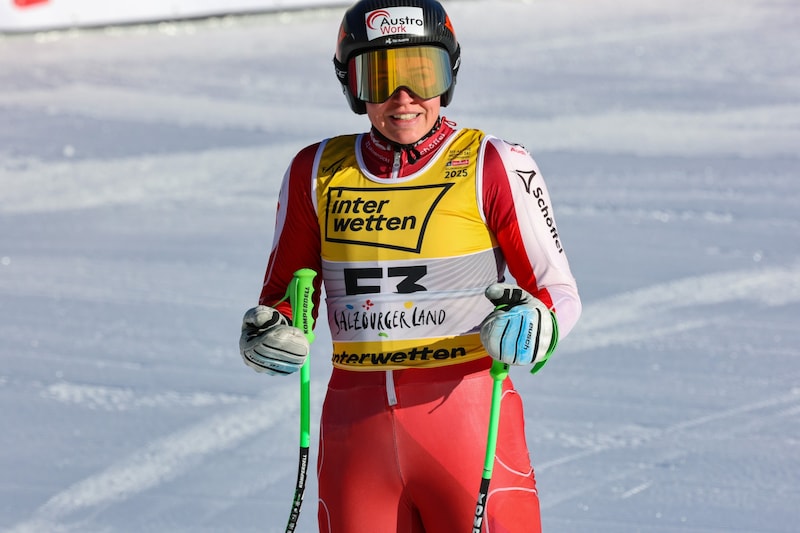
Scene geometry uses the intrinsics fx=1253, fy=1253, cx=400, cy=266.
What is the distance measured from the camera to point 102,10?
11.0m

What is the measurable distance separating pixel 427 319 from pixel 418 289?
8 cm

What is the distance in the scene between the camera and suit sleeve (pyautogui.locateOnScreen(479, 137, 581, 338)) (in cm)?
314

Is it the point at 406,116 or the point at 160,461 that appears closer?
the point at 406,116

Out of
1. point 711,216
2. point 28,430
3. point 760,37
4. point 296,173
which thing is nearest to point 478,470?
point 296,173

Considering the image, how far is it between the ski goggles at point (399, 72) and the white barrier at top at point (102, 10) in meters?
8.14

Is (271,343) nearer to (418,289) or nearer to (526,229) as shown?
(418,289)

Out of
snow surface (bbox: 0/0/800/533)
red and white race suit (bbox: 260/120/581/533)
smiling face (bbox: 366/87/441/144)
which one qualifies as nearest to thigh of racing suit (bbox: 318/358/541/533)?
red and white race suit (bbox: 260/120/581/533)

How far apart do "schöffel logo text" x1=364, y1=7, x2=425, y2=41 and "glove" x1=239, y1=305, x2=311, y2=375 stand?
0.76 metres

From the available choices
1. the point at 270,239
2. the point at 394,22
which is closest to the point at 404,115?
the point at 394,22

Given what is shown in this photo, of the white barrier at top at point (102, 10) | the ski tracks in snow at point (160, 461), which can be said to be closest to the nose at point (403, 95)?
the ski tracks in snow at point (160, 461)

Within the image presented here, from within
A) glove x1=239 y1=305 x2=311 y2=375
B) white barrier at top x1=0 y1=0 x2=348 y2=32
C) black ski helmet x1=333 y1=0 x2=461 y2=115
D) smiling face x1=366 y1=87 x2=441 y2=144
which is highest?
black ski helmet x1=333 y1=0 x2=461 y2=115

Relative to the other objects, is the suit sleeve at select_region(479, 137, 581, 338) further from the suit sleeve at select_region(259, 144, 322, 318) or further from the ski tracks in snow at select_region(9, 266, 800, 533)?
the ski tracks in snow at select_region(9, 266, 800, 533)

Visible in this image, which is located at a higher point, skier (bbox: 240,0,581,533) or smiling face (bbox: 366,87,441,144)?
smiling face (bbox: 366,87,441,144)

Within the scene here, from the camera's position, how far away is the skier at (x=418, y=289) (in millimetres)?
3160
